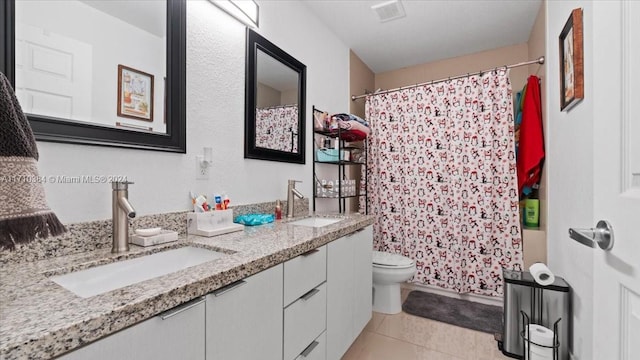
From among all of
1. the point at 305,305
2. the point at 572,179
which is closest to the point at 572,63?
Answer: the point at 572,179

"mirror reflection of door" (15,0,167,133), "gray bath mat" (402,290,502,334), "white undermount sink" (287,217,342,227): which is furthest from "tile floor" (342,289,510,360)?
"mirror reflection of door" (15,0,167,133)

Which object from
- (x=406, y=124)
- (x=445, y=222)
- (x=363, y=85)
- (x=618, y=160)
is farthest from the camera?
(x=363, y=85)

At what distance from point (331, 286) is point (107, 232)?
1.00 m

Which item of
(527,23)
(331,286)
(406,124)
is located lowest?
(331,286)

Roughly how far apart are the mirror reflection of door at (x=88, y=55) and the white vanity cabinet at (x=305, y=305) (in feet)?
2.79

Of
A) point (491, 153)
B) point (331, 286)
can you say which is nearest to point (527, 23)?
point (491, 153)

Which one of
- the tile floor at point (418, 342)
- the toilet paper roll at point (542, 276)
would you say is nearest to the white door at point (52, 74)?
the tile floor at point (418, 342)

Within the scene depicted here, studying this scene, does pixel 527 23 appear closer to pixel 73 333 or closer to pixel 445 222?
pixel 445 222

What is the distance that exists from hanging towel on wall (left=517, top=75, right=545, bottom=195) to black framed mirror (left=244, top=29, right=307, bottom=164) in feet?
5.94

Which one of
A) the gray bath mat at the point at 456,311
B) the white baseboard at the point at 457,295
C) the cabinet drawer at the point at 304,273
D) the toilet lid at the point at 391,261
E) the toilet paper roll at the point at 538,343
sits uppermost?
the cabinet drawer at the point at 304,273

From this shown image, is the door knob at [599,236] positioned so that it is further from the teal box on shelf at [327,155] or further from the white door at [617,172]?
the teal box on shelf at [327,155]

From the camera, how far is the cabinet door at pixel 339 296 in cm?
141

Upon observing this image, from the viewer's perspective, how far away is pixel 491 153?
242 centimetres

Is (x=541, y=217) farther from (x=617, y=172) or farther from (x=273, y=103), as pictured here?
(x=273, y=103)
